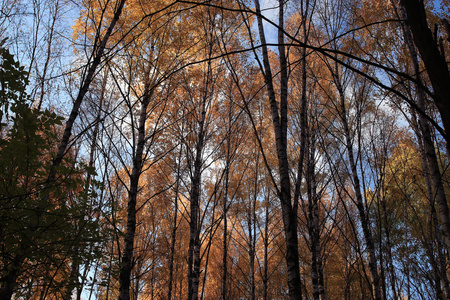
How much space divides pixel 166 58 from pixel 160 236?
943cm

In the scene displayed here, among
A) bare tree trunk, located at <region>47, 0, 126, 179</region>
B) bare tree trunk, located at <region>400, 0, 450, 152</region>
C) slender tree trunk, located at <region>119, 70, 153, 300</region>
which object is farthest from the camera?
slender tree trunk, located at <region>119, 70, 153, 300</region>

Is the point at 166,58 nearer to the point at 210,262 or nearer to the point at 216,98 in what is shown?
the point at 216,98

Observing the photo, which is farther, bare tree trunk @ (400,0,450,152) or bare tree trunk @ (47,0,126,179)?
bare tree trunk @ (47,0,126,179)

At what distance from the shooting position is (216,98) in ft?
26.8

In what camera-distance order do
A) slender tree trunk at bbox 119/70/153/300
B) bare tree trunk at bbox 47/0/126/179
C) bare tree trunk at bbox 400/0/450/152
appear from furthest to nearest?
slender tree trunk at bbox 119/70/153/300
bare tree trunk at bbox 47/0/126/179
bare tree trunk at bbox 400/0/450/152

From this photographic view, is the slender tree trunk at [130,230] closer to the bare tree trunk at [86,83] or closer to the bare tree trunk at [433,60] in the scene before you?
the bare tree trunk at [86,83]

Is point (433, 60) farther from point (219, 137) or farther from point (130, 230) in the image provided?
point (219, 137)

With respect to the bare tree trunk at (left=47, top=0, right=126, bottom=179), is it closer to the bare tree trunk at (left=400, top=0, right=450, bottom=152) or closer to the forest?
the forest

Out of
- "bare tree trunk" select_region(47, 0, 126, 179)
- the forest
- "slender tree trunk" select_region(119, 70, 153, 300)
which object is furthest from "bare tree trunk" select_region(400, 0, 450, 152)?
"slender tree trunk" select_region(119, 70, 153, 300)

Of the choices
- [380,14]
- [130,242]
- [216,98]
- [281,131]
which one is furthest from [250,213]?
[281,131]

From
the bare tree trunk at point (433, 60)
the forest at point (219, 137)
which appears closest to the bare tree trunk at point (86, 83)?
the forest at point (219, 137)

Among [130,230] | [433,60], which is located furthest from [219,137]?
[433,60]

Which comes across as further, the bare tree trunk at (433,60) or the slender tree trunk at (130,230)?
the slender tree trunk at (130,230)

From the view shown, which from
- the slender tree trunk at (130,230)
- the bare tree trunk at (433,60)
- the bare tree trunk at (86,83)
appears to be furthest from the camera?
the slender tree trunk at (130,230)
